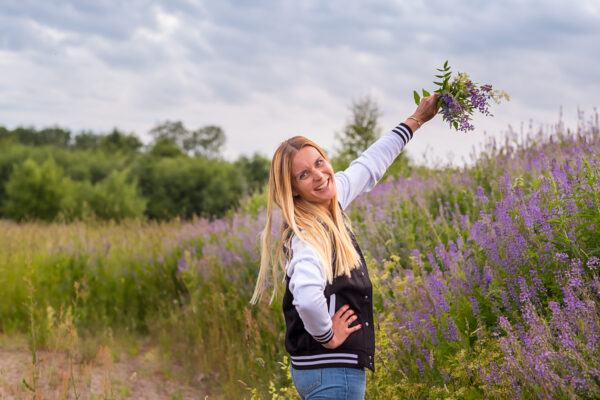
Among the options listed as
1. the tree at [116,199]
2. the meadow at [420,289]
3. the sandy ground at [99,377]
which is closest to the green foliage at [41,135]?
the tree at [116,199]

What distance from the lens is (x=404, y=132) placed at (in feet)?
10.9

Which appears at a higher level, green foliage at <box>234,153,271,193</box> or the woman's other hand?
green foliage at <box>234,153,271,193</box>

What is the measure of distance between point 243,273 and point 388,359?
319cm

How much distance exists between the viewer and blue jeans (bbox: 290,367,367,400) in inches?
93.8

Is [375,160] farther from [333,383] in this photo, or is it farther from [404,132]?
[333,383]

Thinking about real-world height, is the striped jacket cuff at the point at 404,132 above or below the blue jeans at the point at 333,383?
above

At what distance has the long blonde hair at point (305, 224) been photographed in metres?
2.49

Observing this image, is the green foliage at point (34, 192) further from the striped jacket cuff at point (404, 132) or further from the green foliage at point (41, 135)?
the striped jacket cuff at point (404, 132)

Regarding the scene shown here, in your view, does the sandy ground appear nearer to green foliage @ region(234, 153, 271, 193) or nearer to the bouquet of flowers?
the bouquet of flowers

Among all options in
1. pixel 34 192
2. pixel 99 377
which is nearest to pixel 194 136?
pixel 34 192

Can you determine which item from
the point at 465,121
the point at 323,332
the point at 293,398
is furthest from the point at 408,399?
the point at 465,121

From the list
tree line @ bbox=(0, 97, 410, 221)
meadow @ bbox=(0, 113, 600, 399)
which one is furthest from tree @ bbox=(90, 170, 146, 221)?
meadow @ bbox=(0, 113, 600, 399)

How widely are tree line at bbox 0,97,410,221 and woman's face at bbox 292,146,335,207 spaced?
1333 centimetres

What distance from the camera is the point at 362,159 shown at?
3.33 m
